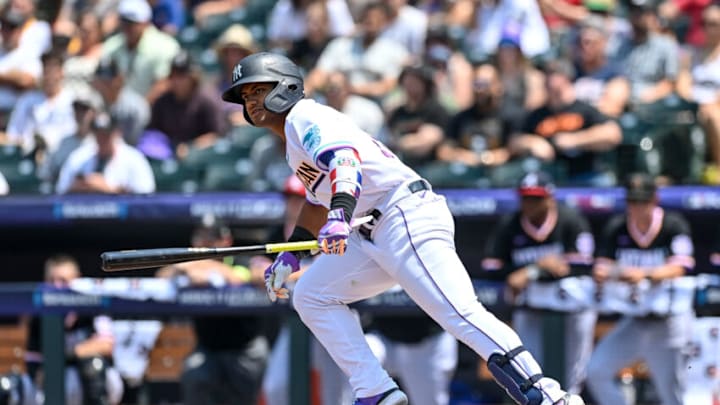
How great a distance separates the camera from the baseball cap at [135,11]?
1177 cm

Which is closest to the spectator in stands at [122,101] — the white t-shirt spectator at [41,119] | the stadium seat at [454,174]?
the white t-shirt spectator at [41,119]

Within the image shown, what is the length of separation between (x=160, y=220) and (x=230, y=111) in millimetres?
1501

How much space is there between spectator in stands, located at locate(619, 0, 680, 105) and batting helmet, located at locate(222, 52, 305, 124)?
4700mm

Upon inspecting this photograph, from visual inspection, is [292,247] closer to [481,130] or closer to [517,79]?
[481,130]

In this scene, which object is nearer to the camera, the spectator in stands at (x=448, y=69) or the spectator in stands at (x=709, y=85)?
the spectator in stands at (x=709, y=85)

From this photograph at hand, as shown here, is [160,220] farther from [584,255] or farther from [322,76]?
[584,255]

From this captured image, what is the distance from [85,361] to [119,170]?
1.76 m

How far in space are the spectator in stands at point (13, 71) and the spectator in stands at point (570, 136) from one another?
4073mm

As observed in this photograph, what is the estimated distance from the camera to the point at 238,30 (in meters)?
11.3

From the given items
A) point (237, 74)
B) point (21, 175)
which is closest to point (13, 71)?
point (21, 175)

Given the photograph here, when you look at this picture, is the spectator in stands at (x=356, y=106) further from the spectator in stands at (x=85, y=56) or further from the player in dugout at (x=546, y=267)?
the spectator in stands at (x=85, y=56)

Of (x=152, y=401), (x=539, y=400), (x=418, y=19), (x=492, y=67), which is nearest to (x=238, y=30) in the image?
(x=418, y=19)

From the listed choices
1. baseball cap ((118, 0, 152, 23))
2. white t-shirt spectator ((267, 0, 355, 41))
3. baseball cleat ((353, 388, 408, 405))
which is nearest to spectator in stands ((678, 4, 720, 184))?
white t-shirt spectator ((267, 0, 355, 41))

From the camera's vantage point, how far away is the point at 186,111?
36.0ft
